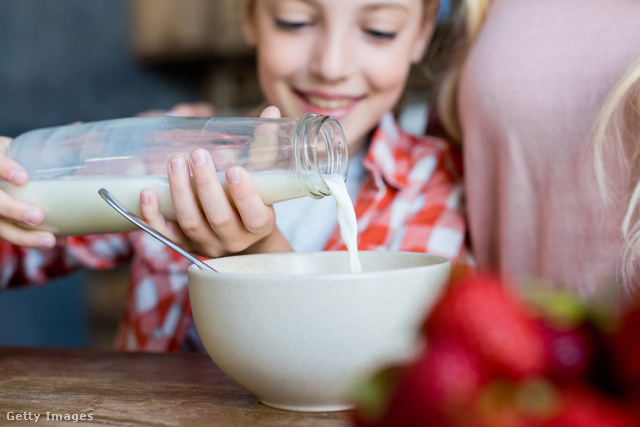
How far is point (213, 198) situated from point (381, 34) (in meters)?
0.49

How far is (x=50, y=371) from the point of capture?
2.26 feet

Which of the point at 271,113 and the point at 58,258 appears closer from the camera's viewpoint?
the point at 271,113

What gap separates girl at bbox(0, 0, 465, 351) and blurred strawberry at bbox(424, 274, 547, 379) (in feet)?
1.92

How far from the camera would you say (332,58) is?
3.24ft

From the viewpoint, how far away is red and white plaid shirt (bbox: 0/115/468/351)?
1.04 metres

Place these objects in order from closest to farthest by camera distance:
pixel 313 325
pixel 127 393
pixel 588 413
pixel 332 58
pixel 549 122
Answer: pixel 588 413
pixel 313 325
pixel 127 393
pixel 549 122
pixel 332 58

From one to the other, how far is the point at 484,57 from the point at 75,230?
0.54 m

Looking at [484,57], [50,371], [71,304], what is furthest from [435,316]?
[71,304]

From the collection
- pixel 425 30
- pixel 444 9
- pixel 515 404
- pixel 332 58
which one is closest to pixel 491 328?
pixel 515 404

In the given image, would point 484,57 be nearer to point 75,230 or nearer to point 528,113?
point 528,113

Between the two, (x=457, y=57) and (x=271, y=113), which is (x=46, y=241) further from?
(x=457, y=57)

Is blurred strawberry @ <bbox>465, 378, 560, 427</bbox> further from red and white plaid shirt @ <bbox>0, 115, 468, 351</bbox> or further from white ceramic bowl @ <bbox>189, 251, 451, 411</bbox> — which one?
red and white plaid shirt @ <bbox>0, 115, 468, 351</bbox>

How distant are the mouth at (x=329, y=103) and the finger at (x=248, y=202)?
39 centimetres

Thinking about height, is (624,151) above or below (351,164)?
above
